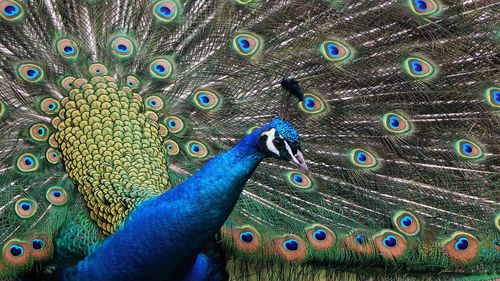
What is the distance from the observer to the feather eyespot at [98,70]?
9.29 ft

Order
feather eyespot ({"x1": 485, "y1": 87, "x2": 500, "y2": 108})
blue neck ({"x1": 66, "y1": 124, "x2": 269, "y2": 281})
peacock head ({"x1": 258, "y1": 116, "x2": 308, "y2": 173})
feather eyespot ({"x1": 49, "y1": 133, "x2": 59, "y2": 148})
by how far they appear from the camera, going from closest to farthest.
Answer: peacock head ({"x1": 258, "y1": 116, "x2": 308, "y2": 173}), blue neck ({"x1": 66, "y1": 124, "x2": 269, "y2": 281}), feather eyespot ({"x1": 49, "y1": 133, "x2": 59, "y2": 148}), feather eyespot ({"x1": 485, "y1": 87, "x2": 500, "y2": 108})

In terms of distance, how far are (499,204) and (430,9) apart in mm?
776

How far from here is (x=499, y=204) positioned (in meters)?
2.97

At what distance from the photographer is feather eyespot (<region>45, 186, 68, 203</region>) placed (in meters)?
2.71

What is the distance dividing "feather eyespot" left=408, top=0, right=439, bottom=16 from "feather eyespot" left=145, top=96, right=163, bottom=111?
997mm

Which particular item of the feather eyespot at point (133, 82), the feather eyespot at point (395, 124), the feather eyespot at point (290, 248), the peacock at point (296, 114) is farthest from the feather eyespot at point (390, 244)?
the feather eyespot at point (133, 82)

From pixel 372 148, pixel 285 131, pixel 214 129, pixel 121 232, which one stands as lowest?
pixel 121 232

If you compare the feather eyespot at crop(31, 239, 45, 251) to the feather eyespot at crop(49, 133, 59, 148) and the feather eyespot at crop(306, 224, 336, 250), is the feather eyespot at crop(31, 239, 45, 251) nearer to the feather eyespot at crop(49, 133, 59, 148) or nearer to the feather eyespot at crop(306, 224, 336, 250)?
the feather eyespot at crop(49, 133, 59, 148)

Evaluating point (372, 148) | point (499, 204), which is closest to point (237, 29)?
point (372, 148)

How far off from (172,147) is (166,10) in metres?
0.52

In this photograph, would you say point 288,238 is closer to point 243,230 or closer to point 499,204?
point 243,230

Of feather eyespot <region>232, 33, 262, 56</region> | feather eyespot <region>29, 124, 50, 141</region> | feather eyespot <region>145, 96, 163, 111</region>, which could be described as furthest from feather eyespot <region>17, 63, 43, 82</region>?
feather eyespot <region>232, 33, 262, 56</region>

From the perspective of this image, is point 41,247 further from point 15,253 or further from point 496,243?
point 496,243

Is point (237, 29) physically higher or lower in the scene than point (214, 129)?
higher
